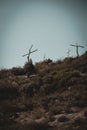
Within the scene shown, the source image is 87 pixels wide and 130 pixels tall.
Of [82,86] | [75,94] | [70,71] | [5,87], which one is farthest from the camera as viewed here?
[70,71]

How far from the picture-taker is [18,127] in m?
11.6

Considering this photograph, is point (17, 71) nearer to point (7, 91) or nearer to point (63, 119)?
point (7, 91)

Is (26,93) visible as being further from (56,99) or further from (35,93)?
(56,99)

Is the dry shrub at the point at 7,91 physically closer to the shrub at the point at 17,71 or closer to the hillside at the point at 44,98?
the hillside at the point at 44,98

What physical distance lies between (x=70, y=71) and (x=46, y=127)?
8.34 meters

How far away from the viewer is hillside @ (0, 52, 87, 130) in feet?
39.9

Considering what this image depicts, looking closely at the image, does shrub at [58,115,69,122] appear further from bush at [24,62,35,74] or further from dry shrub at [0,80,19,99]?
bush at [24,62,35,74]

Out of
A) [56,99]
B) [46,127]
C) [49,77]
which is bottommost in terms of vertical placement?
[46,127]

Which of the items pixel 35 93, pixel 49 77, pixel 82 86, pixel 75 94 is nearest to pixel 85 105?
pixel 75 94

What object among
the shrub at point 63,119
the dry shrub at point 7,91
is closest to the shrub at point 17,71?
the dry shrub at point 7,91

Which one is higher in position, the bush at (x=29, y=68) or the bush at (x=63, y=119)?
the bush at (x=29, y=68)

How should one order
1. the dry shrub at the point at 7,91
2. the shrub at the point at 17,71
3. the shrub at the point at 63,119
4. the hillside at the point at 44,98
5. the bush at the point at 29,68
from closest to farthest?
1. the hillside at the point at 44,98
2. the shrub at the point at 63,119
3. the dry shrub at the point at 7,91
4. the bush at the point at 29,68
5. the shrub at the point at 17,71

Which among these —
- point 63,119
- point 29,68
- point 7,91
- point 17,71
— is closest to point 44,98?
point 7,91

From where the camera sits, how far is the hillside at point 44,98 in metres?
12.1
